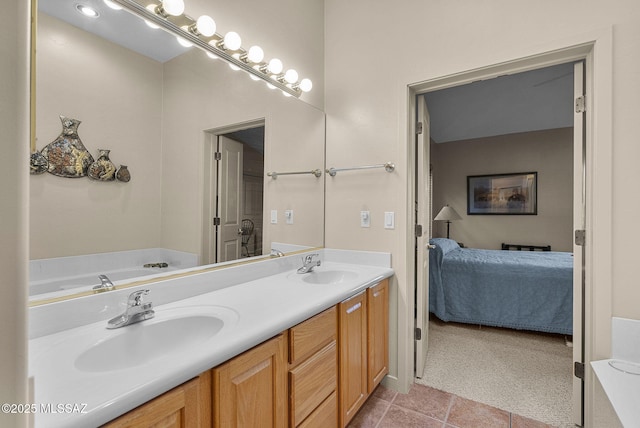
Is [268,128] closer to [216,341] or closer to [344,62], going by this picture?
[344,62]

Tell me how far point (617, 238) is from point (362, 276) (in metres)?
1.26

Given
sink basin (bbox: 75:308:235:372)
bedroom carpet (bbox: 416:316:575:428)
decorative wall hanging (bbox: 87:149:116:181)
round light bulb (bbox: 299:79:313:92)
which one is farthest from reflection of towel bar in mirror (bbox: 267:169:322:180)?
bedroom carpet (bbox: 416:316:575:428)

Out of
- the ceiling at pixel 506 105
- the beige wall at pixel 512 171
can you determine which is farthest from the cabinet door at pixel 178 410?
the beige wall at pixel 512 171

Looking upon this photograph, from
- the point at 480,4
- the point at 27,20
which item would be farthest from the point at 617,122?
the point at 27,20

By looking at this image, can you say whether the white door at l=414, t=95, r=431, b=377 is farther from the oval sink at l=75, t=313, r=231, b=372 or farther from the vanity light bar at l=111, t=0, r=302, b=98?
the oval sink at l=75, t=313, r=231, b=372

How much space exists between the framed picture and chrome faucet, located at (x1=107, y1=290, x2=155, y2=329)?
5366mm

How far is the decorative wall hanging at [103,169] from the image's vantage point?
1067 mm

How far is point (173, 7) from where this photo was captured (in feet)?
4.00

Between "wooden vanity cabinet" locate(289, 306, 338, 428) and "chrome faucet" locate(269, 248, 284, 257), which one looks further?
"chrome faucet" locate(269, 248, 284, 257)

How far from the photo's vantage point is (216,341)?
850 millimetres

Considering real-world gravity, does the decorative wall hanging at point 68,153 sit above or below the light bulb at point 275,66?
below

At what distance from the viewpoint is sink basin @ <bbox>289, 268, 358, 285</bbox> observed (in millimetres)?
1859

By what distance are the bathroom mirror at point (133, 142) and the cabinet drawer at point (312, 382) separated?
26.4 inches

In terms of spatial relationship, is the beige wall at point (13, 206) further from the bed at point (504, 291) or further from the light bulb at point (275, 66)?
the bed at point (504, 291)
